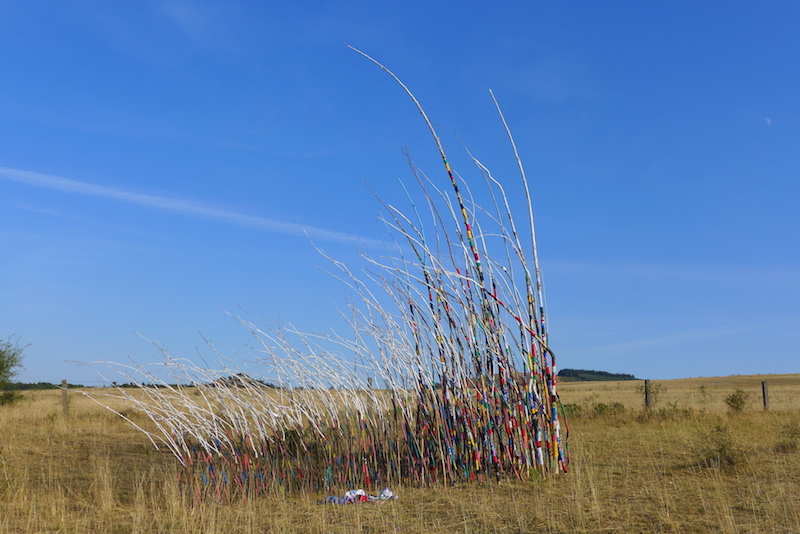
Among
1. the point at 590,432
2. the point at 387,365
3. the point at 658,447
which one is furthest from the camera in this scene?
the point at 590,432

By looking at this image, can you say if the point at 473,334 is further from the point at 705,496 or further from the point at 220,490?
the point at 220,490

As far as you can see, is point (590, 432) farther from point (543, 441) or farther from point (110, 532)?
point (110, 532)

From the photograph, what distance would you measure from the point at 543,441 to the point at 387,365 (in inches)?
61.6

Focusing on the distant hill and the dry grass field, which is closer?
the dry grass field

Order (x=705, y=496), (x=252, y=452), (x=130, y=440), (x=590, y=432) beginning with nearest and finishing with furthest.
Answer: (x=705, y=496)
(x=252, y=452)
(x=590, y=432)
(x=130, y=440)

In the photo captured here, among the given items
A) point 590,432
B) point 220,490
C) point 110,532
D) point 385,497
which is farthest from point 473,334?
point 590,432

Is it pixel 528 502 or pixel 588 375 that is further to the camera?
pixel 588 375

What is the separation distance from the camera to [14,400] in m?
21.0

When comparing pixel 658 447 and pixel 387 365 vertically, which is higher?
pixel 387 365

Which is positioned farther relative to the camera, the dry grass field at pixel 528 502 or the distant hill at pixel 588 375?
the distant hill at pixel 588 375

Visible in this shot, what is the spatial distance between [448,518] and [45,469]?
251 inches

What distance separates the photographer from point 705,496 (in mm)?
5160

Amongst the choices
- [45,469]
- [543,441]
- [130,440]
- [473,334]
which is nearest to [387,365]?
[473,334]

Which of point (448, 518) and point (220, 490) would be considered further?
point (220, 490)
